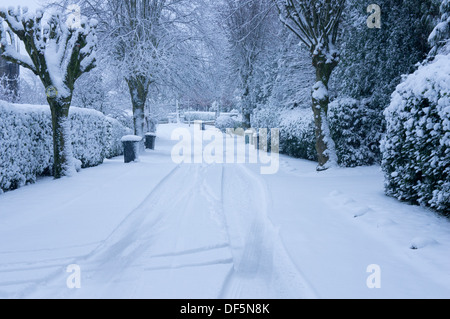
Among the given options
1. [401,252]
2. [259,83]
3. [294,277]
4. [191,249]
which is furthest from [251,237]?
[259,83]

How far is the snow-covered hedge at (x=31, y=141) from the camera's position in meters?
7.29

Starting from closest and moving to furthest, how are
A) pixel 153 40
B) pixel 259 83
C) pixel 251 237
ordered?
pixel 251 237 < pixel 153 40 < pixel 259 83

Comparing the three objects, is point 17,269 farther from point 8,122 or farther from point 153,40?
point 153,40

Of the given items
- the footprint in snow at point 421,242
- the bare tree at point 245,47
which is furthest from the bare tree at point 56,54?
the bare tree at point 245,47

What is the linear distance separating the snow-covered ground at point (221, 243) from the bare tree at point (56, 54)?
1.87 meters

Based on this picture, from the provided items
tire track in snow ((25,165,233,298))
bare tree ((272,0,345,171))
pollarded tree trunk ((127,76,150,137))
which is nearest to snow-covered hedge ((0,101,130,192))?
tire track in snow ((25,165,233,298))

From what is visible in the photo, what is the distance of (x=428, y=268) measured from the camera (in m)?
3.28

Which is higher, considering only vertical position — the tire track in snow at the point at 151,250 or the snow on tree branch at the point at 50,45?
the snow on tree branch at the point at 50,45

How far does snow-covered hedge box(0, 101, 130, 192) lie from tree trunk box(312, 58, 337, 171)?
772 centimetres

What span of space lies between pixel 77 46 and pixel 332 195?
747 cm

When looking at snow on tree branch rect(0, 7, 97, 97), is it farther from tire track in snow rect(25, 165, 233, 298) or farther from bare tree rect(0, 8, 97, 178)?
tire track in snow rect(25, 165, 233, 298)

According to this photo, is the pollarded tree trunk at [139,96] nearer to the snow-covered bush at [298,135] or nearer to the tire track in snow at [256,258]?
the snow-covered bush at [298,135]

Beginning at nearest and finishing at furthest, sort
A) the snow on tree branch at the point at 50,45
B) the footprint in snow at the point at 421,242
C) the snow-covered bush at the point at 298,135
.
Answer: the footprint in snow at the point at 421,242 < the snow on tree branch at the point at 50,45 < the snow-covered bush at the point at 298,135

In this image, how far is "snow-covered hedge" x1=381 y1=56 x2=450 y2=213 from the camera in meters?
4.45
